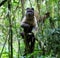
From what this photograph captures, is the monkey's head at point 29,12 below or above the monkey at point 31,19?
above

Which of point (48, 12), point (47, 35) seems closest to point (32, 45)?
point (48, 12)

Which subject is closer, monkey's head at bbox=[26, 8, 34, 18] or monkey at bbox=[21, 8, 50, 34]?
monkey's head at bbox=[26, 8, 34, 18]

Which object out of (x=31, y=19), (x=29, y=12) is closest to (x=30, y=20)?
(x=31, y=19)

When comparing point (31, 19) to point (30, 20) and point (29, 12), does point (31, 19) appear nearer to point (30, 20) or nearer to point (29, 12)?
point (30, 20)

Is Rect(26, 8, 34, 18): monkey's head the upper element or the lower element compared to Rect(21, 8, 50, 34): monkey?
upper

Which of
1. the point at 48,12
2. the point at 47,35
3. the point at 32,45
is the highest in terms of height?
the point at 48,12

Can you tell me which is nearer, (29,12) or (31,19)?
(29,12)

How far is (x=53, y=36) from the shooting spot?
4223 millimetres

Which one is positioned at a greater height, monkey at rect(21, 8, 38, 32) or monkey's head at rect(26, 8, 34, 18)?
monkey's head at rect(26, 8, 34, 18)

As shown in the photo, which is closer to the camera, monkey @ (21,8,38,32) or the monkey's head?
the monkey's head

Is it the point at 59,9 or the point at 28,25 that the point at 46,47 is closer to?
the point at 59,9

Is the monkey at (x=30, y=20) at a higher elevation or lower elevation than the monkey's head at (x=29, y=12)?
lower

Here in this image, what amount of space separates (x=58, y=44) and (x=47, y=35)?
1.16 feet

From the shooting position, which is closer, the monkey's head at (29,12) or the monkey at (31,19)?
the monkey's head at (29,12)
